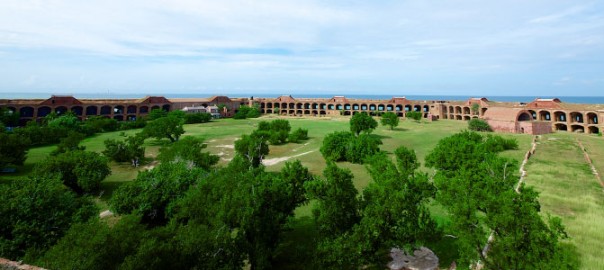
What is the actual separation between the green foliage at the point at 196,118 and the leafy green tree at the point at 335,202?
97.8 metres

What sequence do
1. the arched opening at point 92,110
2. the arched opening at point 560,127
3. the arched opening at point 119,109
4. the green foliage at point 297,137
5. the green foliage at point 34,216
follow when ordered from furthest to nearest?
1. the arched opening at point 119,109
2. the arched opening at point 92,110
3. the arched opening at point 560,127
4. the green foliage at point 297,137
5. the green foliage at point 34,216

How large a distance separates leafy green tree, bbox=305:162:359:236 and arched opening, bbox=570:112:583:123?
96.1m

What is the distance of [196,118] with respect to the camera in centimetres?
11156

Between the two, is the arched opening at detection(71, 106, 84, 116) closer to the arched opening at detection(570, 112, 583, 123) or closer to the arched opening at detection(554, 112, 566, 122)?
the arched opening at detection(554, 112, 566, 122)

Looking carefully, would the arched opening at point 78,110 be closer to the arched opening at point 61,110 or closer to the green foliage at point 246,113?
the arched opening at point 61,110

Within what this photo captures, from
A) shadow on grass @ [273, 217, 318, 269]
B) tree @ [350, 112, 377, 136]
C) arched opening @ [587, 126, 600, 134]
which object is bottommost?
shadow on grass @ [273, 217, 318, 269]

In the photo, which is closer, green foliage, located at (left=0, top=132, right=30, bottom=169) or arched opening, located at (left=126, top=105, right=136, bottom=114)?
green foliage, located at (left=0, top=132, right=30, bottom=169)

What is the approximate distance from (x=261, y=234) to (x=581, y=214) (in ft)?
83.0

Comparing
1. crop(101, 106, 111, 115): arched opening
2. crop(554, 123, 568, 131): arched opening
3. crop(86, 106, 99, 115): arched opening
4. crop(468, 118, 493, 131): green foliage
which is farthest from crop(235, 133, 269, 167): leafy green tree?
crop(554, 123, 568, 131): arched opening

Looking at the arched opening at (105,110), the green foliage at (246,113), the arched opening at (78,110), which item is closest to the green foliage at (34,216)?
the arched opening at (78,110)

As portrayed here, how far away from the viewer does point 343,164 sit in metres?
49.3

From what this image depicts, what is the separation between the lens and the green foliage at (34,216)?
19600 millimetres

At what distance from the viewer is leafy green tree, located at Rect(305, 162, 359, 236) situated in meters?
18.9

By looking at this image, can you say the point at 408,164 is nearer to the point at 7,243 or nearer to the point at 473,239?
the point at 473,239
